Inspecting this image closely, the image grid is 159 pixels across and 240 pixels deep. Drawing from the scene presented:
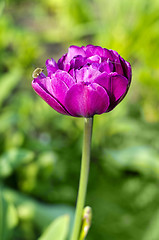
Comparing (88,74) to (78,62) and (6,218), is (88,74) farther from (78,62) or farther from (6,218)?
(6,218)

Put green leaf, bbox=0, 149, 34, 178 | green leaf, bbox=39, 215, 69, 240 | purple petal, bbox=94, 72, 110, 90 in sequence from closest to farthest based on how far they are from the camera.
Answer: purple petal, bbox=94, 72, 110, 90 → green leaf, bbox=39, 215, 69, 240 → green leaf, bbox=0, 149, 34, 178

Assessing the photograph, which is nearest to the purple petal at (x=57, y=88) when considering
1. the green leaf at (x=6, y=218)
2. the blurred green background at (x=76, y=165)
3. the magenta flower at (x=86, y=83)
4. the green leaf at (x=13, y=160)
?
the magenta flower at (x=86, y=83)

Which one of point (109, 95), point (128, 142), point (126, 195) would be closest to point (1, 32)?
point (128, 142)

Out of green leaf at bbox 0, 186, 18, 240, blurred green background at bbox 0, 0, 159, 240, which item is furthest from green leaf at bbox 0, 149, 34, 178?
green leaf at bbox 0, 186, 18, 240

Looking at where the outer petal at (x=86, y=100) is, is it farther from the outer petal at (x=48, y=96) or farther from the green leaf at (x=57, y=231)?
the green leaf at (x=57, y=231)

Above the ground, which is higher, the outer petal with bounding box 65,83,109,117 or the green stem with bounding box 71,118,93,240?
the outer petal with bounding box 65,83,109,117

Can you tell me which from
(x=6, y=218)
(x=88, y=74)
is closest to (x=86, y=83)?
(x=88, y=74)

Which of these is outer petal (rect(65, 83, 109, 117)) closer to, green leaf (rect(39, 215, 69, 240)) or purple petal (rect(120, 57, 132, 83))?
purple petal (rect(120, 57, 132, 83))
